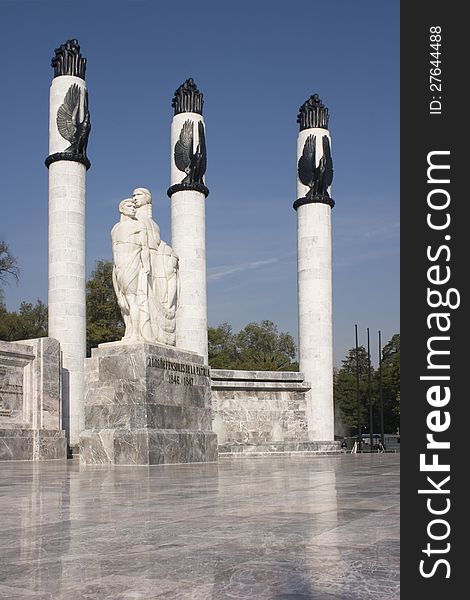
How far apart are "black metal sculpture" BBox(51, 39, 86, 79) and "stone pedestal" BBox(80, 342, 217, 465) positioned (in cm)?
1520

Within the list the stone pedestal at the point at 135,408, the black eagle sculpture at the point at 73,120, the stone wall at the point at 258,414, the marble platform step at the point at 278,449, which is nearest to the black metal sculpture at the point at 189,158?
the black eagle sculpture at the point at 73,120

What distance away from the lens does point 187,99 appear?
29.7 meters

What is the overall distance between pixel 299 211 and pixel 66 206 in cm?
898

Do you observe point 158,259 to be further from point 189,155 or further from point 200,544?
point 189,155

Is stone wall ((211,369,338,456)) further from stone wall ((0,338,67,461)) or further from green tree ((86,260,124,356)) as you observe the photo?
green tree ((86,260,124,356))

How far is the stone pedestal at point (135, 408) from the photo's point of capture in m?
13.9

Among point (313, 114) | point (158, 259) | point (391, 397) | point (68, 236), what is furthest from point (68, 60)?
point (391, 397)

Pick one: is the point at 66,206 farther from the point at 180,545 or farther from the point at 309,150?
the point at 180,545

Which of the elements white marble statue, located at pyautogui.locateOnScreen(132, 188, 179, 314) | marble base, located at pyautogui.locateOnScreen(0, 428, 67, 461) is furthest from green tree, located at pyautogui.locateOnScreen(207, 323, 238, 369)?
white marble statue, located at pyautogui.locateOnScreen(132, 188, 179, 314)

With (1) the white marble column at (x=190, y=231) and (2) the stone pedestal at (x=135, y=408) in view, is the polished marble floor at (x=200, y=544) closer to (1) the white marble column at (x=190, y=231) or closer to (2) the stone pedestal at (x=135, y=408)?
(2) the stone pedestal at (x=135, y=408)

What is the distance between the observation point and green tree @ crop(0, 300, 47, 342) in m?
49.8

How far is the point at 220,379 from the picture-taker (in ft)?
82.9

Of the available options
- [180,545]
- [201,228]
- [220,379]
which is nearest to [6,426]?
[220,379]

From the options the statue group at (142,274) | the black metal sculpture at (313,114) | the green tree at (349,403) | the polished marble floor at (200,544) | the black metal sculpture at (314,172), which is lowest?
the green tree at (349,403)
